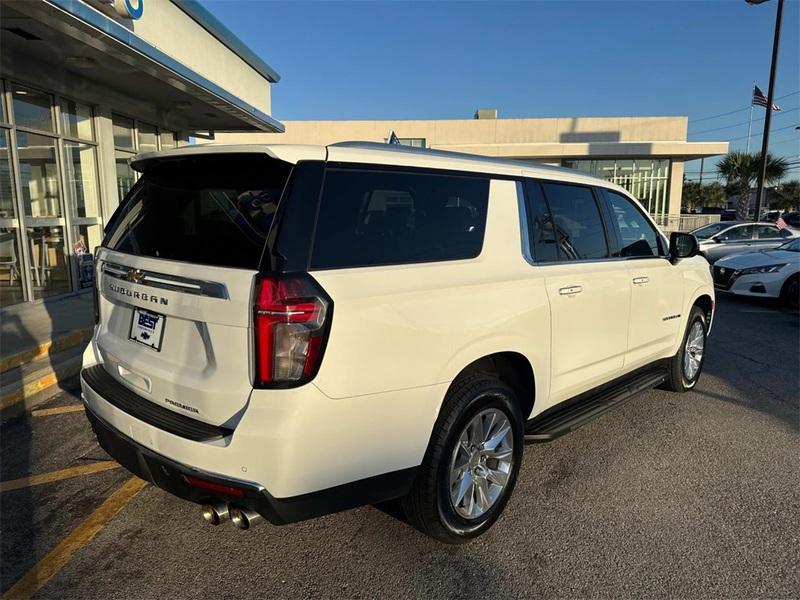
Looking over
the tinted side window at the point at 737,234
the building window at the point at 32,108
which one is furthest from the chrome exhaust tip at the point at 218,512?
the tinted side window at the point at 737,234

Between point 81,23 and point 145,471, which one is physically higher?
point 81,23

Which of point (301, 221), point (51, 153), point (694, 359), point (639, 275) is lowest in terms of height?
point (694, 359)

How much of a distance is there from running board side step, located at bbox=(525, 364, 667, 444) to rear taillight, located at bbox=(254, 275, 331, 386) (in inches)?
65.5

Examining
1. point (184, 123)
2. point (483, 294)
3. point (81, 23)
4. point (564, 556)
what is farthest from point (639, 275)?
point (184, 123)

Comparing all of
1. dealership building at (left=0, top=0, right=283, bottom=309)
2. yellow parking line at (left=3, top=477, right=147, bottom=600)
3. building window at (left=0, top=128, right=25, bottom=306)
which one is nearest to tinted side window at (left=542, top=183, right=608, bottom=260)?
yellow parking line at (left=3, top=477, right=147, bottom=600)

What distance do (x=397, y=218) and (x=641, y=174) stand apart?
32724 millimetres

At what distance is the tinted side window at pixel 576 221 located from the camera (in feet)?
11.5

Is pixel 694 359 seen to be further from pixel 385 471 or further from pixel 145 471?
pixel 145 471

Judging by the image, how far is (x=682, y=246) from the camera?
15.3ft

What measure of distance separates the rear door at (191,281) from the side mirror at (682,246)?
145 inches

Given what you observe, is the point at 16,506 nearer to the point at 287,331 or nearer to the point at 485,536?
the point at 287,331

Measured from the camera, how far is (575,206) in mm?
3760

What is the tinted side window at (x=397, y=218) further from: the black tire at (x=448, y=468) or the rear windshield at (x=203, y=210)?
the black tire at (x=448, y=468)

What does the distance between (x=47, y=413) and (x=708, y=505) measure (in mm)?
5022
